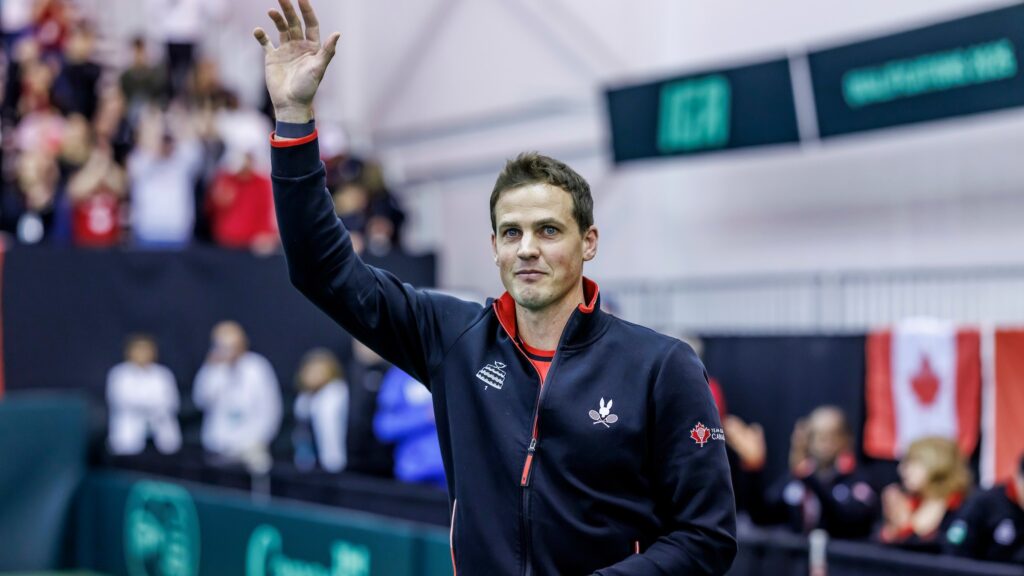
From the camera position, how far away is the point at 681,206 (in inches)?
545

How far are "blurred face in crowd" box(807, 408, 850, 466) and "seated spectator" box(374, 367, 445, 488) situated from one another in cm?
249

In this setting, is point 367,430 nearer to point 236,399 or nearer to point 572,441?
point 236,399

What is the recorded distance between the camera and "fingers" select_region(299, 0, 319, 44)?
2.99 metres

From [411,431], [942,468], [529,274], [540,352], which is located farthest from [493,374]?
[411,431]

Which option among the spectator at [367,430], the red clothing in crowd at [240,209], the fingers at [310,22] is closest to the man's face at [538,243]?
the fingers at [310,22]

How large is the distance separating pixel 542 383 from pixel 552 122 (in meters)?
12.4

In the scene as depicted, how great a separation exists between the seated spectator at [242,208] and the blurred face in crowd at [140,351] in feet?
5.72

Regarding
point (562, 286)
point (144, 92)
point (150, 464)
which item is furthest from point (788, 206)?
point (562, 286)

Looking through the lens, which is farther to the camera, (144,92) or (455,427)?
(144,92)

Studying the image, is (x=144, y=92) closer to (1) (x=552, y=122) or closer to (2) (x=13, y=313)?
(2) (x=13, y=313)

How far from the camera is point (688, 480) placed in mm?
2924

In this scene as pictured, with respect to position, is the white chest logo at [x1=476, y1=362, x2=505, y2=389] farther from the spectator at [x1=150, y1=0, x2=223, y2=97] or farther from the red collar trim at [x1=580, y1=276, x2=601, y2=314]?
the spectator at [x1=150, y1=0, x2=223, y2=97]

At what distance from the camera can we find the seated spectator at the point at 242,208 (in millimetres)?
14188

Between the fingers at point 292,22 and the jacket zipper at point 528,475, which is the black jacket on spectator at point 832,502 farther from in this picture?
the fingers at point 292,22
